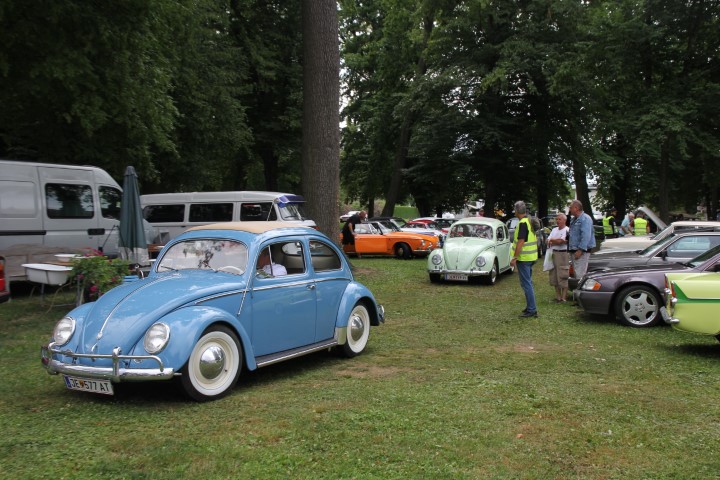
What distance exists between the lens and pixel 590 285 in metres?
9.88

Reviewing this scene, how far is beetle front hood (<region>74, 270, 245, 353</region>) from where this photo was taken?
5191 mm

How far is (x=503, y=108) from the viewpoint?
28.6m

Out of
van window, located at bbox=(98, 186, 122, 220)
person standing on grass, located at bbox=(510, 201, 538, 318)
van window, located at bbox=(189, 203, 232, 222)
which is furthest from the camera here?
van window, located at bbox=(189, 203, 232, 222)

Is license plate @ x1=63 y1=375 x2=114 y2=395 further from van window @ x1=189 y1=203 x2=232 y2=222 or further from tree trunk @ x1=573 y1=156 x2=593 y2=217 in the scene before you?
tree trunk @ x1=573 y1=156 x2=593 y2=217

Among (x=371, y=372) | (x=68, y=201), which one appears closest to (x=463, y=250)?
(x=371, y=372)

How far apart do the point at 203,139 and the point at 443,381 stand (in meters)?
19.3

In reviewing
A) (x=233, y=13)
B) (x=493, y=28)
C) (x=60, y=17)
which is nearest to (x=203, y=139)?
(x=233, y=13)

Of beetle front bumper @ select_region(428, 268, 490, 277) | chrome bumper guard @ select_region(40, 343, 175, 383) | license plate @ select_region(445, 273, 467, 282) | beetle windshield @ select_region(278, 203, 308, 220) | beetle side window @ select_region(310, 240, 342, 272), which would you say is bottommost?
license plate @ select_region(445, 273, 467, 282)

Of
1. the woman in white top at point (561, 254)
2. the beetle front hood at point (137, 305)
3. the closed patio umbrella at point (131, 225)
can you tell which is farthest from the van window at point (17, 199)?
the woman in white top at point (561, 254)

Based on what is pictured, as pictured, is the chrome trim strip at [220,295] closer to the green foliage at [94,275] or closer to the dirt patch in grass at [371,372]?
the dirt patch in grass at [371,372]

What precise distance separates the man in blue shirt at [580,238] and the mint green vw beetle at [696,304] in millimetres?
3813

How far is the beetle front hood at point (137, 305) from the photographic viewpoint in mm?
5191

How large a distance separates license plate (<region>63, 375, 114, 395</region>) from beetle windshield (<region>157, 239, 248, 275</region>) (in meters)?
1.63

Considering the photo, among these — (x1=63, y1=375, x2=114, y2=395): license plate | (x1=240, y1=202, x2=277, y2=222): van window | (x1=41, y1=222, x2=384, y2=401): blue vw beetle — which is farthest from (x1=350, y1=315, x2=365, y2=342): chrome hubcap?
(x1=240, y1=202, x2=277, y2=222): van window
